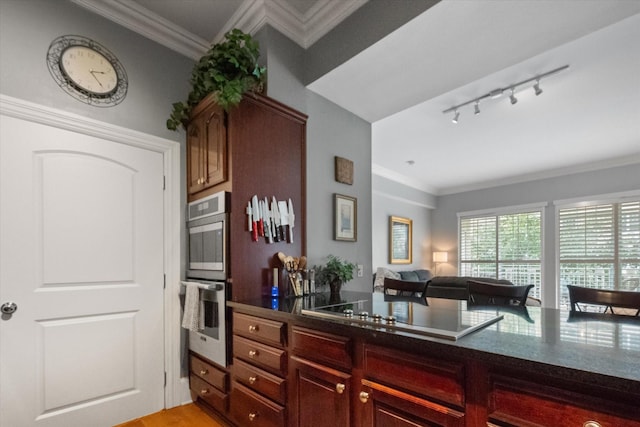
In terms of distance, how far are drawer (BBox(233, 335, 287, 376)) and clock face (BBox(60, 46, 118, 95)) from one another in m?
1.86

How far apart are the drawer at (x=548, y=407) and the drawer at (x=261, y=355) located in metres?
0.98

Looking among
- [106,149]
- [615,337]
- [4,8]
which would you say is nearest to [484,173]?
[615,337]

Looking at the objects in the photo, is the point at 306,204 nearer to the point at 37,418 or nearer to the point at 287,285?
the point at 287,285

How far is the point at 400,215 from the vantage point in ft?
22.2

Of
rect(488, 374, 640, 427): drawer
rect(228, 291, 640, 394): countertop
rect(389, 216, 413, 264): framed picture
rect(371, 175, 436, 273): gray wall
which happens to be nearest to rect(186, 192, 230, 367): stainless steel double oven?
rect(228, 291, 640, 394): countertop

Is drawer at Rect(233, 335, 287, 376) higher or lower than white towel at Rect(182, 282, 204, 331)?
lower

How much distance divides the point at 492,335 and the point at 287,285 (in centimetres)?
139

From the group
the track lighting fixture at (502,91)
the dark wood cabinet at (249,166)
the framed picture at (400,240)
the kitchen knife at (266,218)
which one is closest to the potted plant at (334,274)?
the dark wood cabinet at (249,166)

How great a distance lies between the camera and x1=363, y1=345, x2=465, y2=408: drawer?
1.03 meters

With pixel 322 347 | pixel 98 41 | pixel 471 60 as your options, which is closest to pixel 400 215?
pixel 471 60

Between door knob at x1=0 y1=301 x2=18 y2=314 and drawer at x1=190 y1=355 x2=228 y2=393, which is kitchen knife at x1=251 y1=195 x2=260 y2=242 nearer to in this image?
drawer at x1=190 y1=355 x2=228 y2=393

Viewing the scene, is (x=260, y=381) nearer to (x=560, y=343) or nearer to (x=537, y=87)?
Result: (x=560, y=343)

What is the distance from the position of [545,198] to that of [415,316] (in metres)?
6.34

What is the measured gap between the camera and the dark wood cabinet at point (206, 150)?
209 cm
